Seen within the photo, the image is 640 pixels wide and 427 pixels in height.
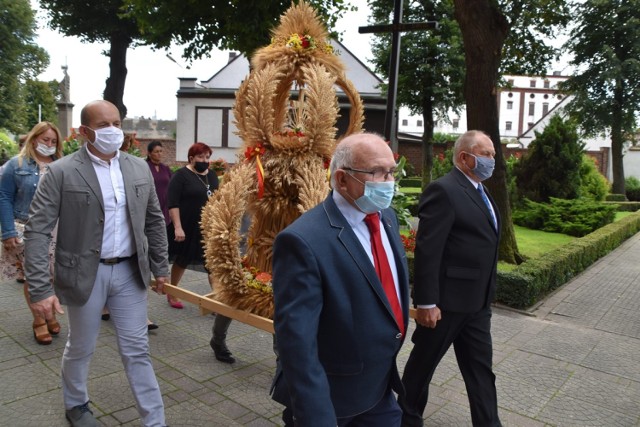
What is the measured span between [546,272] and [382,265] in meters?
6.07

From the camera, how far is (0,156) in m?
19.0

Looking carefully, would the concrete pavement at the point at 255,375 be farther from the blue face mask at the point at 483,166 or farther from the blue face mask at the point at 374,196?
the blue face mask at the point at 374,196

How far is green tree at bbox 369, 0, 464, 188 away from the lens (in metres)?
22.9

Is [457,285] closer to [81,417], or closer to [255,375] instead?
[255,375]

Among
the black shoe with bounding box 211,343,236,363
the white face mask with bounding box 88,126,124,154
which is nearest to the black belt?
the white face mask with bounding box 88,126,124,154

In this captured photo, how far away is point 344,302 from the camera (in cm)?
196

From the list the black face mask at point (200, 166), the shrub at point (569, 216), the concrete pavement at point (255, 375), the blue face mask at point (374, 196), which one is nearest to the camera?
the blue face mask at point (374, 196)

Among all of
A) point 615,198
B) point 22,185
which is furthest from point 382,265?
point 615,198

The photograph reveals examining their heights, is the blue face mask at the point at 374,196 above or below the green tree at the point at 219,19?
below

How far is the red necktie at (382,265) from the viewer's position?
6.97ft

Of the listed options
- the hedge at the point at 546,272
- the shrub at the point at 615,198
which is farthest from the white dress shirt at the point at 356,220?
the shrub at the point at 615,198

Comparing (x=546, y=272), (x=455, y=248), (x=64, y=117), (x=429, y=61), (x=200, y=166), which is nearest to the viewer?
(x=455, y=248)

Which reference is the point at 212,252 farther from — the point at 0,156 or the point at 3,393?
the point at 0,156

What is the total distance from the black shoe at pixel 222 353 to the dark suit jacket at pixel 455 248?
6.84ft
